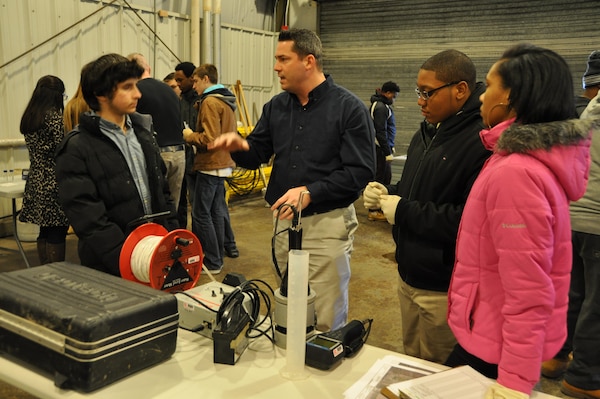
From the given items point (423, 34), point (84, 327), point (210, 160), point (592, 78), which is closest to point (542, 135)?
point (84, 327)

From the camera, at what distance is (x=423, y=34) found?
7.70 m

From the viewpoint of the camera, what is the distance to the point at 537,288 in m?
1.16

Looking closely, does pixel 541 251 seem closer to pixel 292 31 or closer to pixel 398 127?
pixel 292 31

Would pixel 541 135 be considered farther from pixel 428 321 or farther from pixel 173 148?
pixel 173 148

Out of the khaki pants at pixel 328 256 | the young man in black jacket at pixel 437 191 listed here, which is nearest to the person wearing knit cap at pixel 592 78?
the young man in black jacket at pixel 437 191

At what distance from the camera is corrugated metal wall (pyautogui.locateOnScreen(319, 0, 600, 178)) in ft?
21.9

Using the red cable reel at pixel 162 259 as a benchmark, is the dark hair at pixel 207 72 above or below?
above

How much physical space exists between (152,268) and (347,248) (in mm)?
1041

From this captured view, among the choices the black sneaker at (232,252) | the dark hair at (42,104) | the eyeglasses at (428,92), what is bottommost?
the black sneaker at (232,252)

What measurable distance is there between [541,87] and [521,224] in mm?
338

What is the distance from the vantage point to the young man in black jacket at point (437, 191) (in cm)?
177

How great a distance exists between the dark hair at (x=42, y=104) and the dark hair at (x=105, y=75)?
1.79 m

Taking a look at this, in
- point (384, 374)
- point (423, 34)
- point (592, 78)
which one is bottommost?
point (384, 374)

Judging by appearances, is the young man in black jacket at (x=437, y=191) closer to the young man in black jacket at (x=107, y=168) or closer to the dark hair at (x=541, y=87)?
the dark hair at (x=541, y=87)
